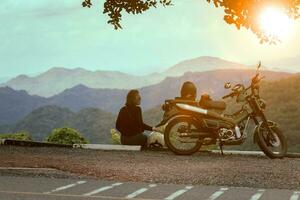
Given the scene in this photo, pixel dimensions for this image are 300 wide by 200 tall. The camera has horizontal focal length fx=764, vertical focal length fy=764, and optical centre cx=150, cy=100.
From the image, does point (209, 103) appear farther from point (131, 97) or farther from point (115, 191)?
point (115, 191)

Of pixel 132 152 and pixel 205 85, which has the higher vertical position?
pixel 205 85

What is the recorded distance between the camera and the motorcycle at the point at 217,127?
14516mm

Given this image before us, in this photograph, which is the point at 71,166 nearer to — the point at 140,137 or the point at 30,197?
the point at 30,197

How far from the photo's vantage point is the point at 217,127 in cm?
1469

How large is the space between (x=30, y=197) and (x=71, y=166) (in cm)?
292

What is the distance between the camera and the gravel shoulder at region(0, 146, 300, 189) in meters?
10.3

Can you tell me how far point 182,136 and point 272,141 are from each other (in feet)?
5.61

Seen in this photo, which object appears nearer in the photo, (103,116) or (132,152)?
(132,152)

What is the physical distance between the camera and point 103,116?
18112 cm

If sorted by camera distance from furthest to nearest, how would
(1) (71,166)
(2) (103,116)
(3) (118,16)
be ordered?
(2) (103,116) → (3) (118,16) → (1) (71,166)

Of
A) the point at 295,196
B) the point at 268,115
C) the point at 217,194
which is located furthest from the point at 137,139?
the point at 268,115

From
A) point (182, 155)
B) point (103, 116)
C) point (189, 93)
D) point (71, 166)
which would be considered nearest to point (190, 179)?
point (71, 166)

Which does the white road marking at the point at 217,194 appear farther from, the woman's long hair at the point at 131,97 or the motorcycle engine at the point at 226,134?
the woman's long hair at the point at 131,97

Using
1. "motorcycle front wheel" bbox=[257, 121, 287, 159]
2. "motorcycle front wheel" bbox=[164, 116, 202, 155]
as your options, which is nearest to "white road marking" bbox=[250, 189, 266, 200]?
"motorcycle front wheel" bbox=[257, 121, 287, 159]
